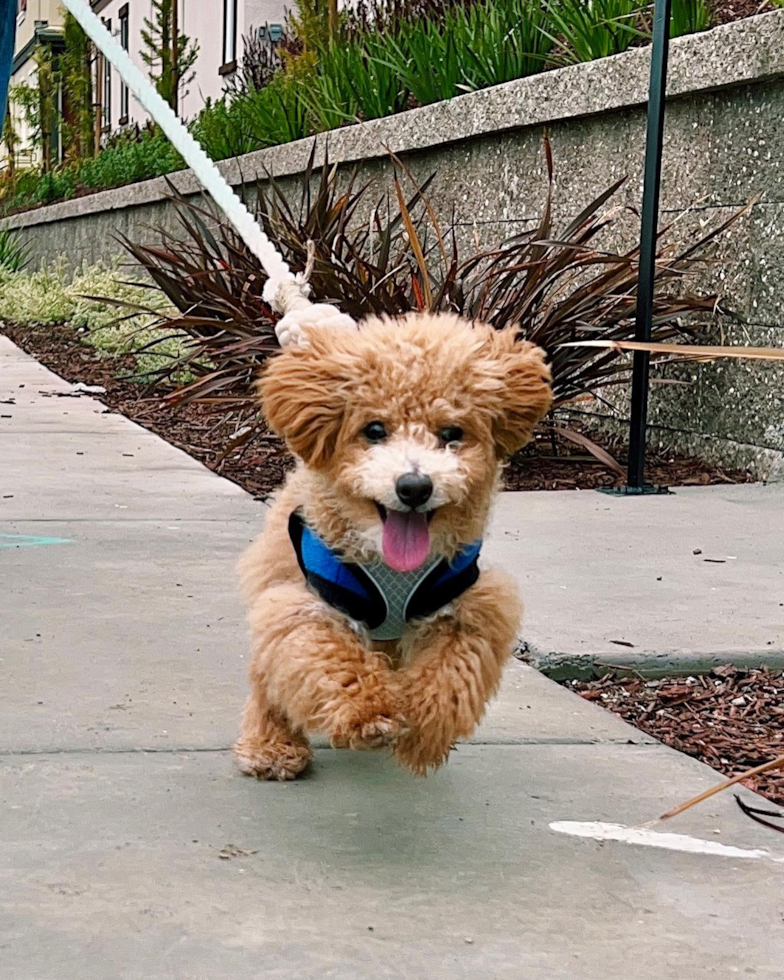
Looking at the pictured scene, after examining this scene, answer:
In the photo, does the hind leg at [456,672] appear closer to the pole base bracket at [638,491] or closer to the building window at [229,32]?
the pole base bracket at [638,491]

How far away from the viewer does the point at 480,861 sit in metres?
2.79

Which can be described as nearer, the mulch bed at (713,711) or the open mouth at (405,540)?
the open mouth at (405,540)

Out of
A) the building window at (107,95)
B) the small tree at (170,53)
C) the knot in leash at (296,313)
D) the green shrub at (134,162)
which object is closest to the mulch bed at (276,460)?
the knot in leash at (296,313)

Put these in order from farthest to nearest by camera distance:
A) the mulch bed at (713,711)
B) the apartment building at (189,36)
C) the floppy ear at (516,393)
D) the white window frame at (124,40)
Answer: the white window frame at (124,40), the apartment building at (189,36), the mulch bed at (713,711), the floppy ear at (516,393)

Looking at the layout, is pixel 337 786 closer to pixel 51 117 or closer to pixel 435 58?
pixel 435 58

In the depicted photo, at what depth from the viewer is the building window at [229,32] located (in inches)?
853

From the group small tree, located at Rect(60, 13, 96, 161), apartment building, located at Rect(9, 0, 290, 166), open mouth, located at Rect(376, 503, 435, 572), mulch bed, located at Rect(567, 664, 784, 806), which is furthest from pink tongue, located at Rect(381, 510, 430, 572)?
small tree, located at Rect(60, 13, 96, 161)

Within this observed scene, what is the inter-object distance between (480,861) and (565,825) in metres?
0.25

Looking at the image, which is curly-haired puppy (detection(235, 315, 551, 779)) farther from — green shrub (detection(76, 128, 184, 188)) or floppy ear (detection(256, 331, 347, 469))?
green shrub (detection(76, 128, 184, 188))

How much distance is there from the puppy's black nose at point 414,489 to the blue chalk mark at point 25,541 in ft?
9.49

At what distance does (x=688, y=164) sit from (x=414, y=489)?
199 inches

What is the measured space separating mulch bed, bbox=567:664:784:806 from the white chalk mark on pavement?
1.43 feet

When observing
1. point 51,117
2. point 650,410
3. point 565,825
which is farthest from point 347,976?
point 51,117

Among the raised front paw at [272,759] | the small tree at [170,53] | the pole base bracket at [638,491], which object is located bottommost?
the raised front paw at [272,759]
